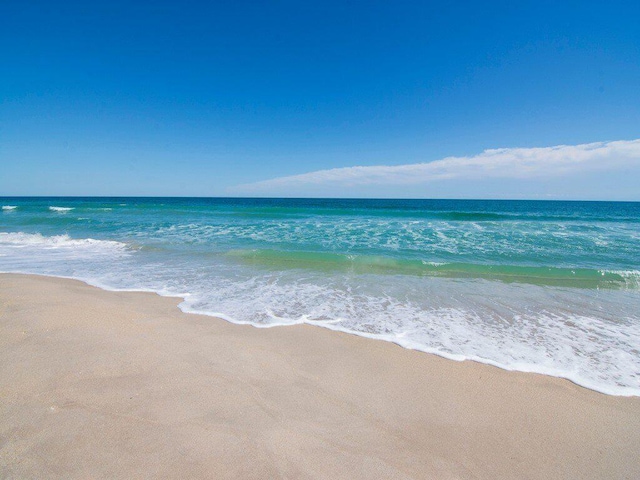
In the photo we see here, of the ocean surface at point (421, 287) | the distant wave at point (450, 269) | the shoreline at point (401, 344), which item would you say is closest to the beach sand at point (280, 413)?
the shoreline at point (401, 344)

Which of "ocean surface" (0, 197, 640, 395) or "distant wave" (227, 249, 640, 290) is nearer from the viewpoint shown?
"ocean surface" (0, 197, 640, 395)

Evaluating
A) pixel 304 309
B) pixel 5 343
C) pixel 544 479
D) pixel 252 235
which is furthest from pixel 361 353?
pixel 252 235

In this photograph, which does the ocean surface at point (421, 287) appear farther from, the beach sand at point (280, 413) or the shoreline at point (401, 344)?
the beach sand at point (280, 413)

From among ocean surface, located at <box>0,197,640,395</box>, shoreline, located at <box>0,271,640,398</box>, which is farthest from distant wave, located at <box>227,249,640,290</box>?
shoreline, located at <box>0,271,640,398</box>

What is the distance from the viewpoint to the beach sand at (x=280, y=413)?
2121 mm

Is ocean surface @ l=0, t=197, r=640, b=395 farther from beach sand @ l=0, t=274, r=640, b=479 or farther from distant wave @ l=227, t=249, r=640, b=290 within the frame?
beach sand @ l=0, t=274, r=640, b=479

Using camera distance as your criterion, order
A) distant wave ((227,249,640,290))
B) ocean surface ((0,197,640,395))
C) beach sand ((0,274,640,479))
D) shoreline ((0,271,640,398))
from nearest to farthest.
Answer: beach sand ((0,274,640,479)), shoreline ((0,271,640,398)), ocean surface ((0,197,640,395)), distant wave ((227,249,640,290))

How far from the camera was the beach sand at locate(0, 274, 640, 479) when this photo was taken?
2121mm

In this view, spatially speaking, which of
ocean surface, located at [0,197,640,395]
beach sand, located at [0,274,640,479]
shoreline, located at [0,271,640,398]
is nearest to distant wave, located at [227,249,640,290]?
ocean surface, located at [0,197,640,395]

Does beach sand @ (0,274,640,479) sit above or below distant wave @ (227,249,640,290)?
below

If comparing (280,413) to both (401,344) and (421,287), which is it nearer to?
(401,344)

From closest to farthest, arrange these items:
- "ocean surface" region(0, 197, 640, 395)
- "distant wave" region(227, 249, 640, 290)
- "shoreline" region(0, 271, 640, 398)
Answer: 1. "shoreline" region(0, 271, 640, 398)
2. "ocean surface" region(0, 197, 640, 395)
3. "distant wave" region(227, 249, 640, 290)

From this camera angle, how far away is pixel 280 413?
2.62 metres

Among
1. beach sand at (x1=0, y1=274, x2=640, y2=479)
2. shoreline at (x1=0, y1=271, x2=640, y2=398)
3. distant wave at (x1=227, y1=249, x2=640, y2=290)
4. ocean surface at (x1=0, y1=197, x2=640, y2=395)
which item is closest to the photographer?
beach sand at (x1=0, y1=274, x2=640, y2=479)
